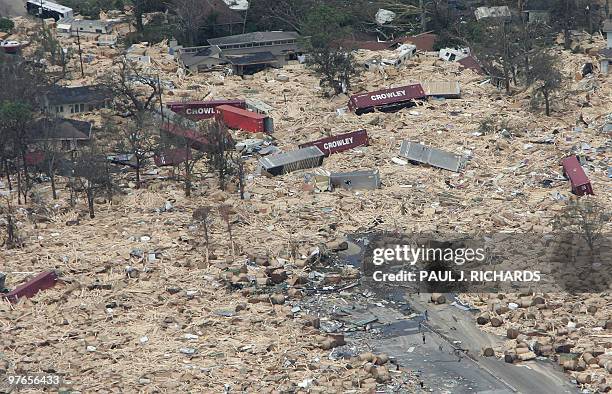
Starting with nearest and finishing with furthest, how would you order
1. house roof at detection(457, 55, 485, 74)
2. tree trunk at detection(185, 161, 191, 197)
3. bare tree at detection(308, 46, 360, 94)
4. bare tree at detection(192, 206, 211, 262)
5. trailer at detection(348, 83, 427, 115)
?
bare tree at detection(192, 206, 211, 262)
tree trunk at detection(185, 161, 191, 197)
trailer at detection(348, 83, 427, 115)
bare tree at detection(308, 46, 360, 94)
house roof at detection(457, 55, 485, 74)

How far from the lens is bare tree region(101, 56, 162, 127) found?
1537 inches

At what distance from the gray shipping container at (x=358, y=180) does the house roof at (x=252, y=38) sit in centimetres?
1293

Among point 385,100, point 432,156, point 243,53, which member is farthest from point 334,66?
point 432,156

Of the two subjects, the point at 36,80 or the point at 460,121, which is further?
the point at 36,80

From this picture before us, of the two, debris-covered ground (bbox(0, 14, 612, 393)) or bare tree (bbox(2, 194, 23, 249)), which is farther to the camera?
bare tree (bbox(2, 194, 23, 249))

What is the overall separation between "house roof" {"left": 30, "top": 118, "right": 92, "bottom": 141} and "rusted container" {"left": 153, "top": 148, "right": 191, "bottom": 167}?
2.63 meters

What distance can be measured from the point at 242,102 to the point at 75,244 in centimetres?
1019

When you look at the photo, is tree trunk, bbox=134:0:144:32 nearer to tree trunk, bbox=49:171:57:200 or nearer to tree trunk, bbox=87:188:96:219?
tree trunk, bbox=49:171:57:200

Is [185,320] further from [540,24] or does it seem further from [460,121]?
[540,24]

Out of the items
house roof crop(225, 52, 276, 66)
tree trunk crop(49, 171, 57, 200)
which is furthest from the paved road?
house roof crop(225, 52, 276, 66)

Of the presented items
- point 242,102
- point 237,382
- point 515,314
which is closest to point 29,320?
point 237,382

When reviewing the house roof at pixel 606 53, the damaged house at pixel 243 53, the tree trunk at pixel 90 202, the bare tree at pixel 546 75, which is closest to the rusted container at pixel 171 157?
the tree trunk at pixel 90 202

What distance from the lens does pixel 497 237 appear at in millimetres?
29969

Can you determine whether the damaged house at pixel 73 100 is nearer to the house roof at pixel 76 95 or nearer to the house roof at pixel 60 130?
the house roof at pixel 76 95
